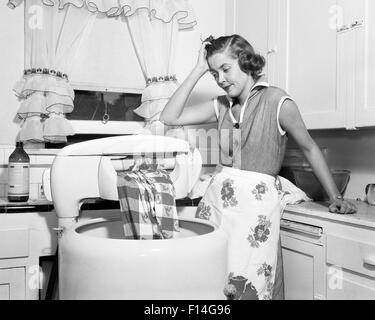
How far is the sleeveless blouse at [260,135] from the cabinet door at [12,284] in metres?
0.93

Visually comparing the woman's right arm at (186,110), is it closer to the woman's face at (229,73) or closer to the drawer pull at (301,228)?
the woman's face at (229,73)

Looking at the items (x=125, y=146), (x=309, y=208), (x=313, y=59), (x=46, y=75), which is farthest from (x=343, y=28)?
(x=46, y=75)

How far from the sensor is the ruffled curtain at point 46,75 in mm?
1996

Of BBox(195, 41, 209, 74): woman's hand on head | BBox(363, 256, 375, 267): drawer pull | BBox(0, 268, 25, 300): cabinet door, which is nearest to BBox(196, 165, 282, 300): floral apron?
BBox(363, 256, 375, 267): drawer pull

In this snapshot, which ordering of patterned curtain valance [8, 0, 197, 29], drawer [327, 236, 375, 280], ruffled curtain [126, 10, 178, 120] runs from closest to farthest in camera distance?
drawer [327, 236, 375, 280] → patterned curtain valance [8, 0, 197, 29] → ruffled curtain [126, 10, 178, 120]

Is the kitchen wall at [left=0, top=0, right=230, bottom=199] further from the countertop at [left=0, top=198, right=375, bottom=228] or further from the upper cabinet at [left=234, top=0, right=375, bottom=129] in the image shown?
the upper cabinet at [left=234, top=0, right=375, bottom=129]

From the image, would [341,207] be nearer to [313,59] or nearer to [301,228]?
[301,228]

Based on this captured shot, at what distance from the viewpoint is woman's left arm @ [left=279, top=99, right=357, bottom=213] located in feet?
4.84

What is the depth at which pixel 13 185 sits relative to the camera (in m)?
1.82

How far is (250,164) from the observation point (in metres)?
1.50

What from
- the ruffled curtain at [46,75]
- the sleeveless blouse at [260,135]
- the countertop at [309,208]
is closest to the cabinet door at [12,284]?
the countertop at [309,208]

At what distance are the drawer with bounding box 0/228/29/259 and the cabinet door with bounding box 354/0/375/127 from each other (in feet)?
4.59

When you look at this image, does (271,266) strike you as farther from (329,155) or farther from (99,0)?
(99,0)

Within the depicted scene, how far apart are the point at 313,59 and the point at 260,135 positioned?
1.90 feet
